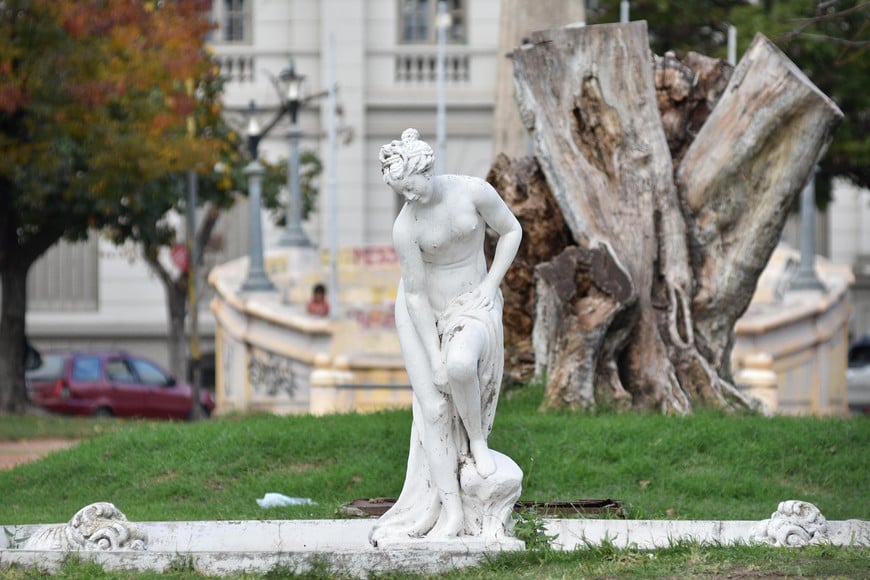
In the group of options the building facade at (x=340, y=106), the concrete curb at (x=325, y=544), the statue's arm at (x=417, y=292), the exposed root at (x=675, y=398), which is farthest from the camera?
the building facade at (x=340, y=106)

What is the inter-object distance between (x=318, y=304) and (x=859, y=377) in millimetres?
12285

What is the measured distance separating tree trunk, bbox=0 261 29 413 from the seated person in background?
392 cm

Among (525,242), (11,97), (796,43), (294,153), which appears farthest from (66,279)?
(525,242)

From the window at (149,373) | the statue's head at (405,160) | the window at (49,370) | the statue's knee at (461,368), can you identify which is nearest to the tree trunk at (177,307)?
the window at (149,373)

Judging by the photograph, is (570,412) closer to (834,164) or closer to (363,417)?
(363,417)

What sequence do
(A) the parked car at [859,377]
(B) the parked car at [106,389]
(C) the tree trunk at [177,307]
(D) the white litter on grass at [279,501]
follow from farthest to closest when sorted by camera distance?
(C) the tree trunk at [177,307] → (A) the parked car at [859,377] → (B) the parked car at [106,389] → (D) the white litter on grass at [279,501]

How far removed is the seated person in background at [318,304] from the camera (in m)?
26.4

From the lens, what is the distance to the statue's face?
31.7 ft

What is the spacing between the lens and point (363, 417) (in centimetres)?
1592

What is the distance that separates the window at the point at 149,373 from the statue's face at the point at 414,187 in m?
21.4

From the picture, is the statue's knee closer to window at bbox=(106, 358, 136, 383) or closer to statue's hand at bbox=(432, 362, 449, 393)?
statue's hand at bbox=(432, 362, 449, 393)

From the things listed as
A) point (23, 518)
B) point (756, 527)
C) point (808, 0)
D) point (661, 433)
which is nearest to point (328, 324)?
point (808, 0)

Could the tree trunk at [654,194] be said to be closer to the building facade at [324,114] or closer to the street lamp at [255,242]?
the street lamp at [255,242]

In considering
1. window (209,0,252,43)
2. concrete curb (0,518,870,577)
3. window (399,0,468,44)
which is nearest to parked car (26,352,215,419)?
window (209,0,252,43)
